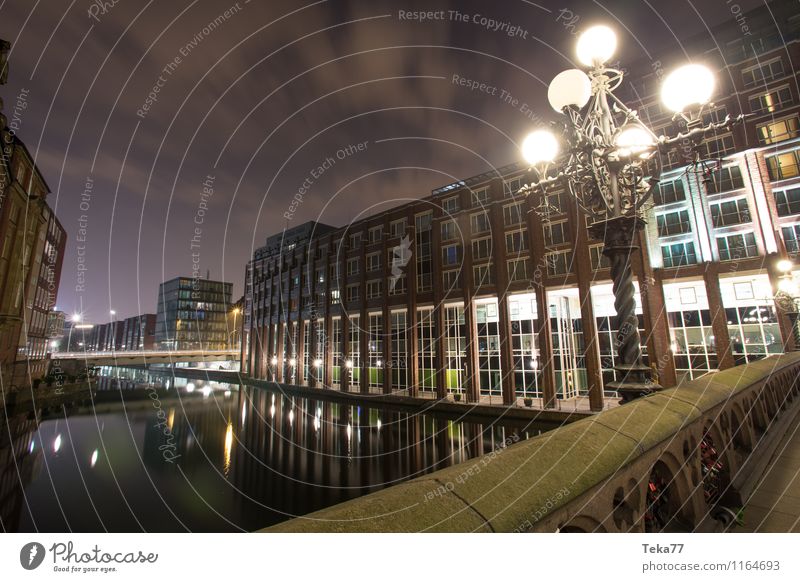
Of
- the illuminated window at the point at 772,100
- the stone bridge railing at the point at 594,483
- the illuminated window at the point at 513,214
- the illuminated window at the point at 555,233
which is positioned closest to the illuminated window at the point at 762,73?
the illuminated window at the point at 772,100

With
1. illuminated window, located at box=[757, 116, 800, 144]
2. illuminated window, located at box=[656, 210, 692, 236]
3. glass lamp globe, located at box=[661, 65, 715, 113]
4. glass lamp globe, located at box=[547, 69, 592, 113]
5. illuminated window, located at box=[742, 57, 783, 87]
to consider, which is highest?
illuminated window, located at box=[742, 57, 783, 87]

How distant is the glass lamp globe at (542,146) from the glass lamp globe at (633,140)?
1077mm

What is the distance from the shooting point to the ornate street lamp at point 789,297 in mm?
18922

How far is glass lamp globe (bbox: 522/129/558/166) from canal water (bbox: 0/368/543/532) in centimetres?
770

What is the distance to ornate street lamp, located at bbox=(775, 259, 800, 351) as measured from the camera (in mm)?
18922

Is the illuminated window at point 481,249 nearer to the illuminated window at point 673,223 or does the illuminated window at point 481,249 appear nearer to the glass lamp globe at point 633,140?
the illuminated window at point 673,223

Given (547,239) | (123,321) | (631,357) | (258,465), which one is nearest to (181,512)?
(258,465)

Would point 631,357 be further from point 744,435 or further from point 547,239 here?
point 547,239

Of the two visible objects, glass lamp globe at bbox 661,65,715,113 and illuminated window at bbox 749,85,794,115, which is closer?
glass lamp globe at bbox 661,65,715,113

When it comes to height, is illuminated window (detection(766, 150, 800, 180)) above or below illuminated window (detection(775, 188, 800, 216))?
above

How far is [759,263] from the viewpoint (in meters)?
22.5

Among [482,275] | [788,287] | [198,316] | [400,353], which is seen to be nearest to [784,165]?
[788,287]

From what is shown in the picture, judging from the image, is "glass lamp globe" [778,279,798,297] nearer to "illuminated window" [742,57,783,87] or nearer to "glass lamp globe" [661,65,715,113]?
"illuminated window" [742,57,783,87]

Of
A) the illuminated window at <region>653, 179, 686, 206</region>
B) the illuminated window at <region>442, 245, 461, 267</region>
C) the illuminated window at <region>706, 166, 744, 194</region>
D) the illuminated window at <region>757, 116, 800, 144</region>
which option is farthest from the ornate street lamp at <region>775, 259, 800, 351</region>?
the illuminated window at <region>442, 245, 461, 267</region>
